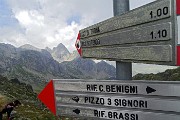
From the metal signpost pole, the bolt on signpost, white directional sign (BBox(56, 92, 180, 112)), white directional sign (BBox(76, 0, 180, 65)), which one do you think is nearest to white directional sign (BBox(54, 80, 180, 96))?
the bolt on signpost

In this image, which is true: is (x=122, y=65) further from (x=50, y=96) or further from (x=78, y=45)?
(x=50, y=96)

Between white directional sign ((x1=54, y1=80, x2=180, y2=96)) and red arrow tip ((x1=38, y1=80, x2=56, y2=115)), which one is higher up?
white directional sign ((x1=54, y1=80, x2=180, y2=96))

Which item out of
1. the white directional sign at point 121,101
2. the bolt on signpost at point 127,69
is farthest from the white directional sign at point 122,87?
the white directional sign at point 121,101

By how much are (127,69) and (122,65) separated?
153mm

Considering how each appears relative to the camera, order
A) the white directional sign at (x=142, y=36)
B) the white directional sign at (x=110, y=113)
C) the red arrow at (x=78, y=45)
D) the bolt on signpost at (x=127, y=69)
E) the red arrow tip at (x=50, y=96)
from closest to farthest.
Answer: the white directional sign at (x=142, y=36)
the bolt on signpost at (x=127, y=69)
the white directional sign at (x=110, y=113)
the red arrow tip at (x=50, y=96)
the red arrow at (x=78, y=45)

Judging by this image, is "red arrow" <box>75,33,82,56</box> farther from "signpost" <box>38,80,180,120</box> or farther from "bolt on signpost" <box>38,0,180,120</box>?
"signpost" <box>38,80,180,120</box>

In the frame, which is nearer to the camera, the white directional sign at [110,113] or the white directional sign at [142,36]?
the white directional sign at [142,36]

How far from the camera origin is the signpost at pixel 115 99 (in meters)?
6.24

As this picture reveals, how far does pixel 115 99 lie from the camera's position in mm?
7273

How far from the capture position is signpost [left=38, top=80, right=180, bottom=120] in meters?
6.24

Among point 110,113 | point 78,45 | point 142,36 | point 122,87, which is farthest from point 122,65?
point 78,45

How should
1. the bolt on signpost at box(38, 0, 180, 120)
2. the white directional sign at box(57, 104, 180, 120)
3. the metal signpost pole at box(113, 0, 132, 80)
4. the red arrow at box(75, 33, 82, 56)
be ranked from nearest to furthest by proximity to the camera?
the bolt on signpost at box(38, 0, 180, 120) → the white directional sign at box(57, 104, 180, 120) → the metal signpost pole at box(113, 0, 132, 80) → the red arrow at box(75, 33, 82, 56)

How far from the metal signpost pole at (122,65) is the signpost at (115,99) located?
0.40 m

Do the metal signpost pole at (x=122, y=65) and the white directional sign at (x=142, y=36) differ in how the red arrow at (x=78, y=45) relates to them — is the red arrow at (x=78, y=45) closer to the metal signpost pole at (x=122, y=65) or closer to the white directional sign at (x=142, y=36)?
the white directional sign at (x=142, y=36)
